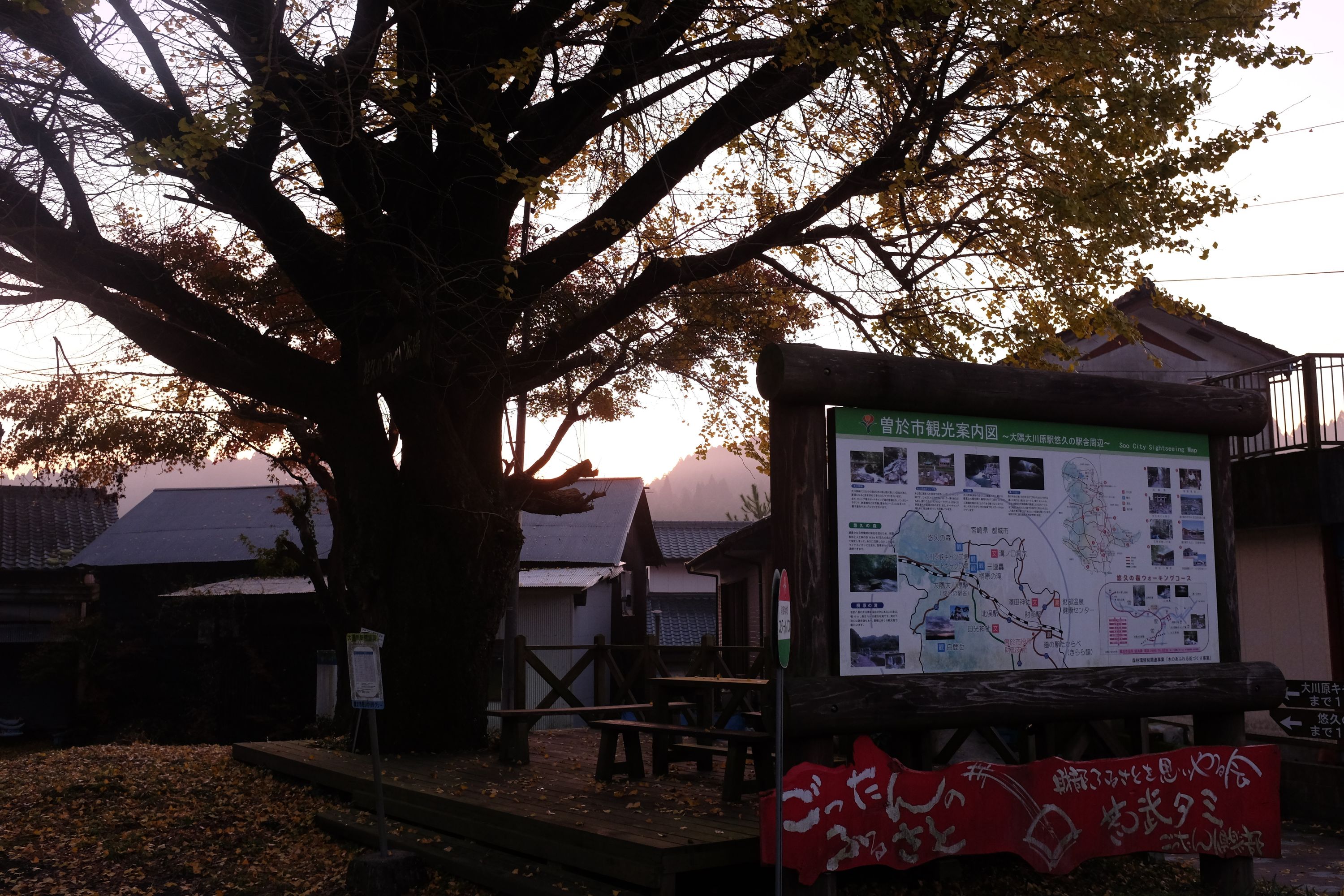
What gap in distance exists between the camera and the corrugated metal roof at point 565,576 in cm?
2106

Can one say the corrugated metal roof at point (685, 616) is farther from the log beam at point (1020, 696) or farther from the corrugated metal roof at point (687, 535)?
the log beam at point (1020, 696)

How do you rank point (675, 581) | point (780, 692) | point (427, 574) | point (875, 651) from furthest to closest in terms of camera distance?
1. point (675, 581)
2. point (427, 574)
3. point (875, 651)
4. point (780, 692)

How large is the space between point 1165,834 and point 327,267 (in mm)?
8414

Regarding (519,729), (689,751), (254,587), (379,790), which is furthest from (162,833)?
(254,587)

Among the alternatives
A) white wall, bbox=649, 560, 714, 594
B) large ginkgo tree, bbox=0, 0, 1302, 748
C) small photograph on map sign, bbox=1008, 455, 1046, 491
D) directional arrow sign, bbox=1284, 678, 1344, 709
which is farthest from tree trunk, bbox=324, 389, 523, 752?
white wall, bbox=649, 560, 714, 594

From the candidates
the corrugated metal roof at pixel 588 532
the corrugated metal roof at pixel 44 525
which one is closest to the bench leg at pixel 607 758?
the corrugated metal roof at pixel 588 532

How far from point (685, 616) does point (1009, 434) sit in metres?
34.6

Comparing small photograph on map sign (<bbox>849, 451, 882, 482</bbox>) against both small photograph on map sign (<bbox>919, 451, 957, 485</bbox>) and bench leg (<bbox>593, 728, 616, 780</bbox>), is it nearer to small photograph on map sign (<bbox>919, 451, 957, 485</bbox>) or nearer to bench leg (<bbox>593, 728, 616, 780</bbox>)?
small photograph on map sign (<bbox>919, 451, 957, 485</bbox>)

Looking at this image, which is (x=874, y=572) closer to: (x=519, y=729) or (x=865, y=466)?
(x=865, y=466)

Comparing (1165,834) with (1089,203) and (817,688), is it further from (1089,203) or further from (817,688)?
(1089,203)

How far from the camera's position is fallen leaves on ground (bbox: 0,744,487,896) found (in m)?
7.33

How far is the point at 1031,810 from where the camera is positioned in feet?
21.2

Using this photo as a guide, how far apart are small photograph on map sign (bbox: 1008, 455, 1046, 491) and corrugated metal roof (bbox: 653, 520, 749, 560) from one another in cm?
3323

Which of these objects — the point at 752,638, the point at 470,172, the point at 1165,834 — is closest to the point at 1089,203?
the point at 1165,834
